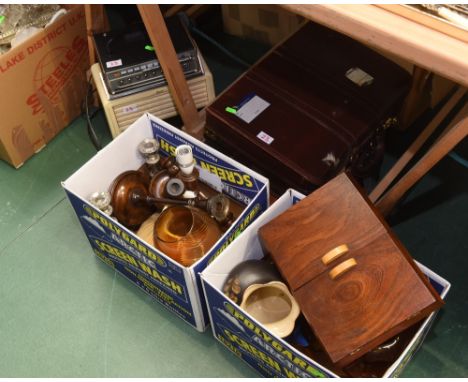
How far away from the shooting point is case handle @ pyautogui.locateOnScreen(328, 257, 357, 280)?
1.03 metres

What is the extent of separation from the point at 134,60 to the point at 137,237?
635 millimetres

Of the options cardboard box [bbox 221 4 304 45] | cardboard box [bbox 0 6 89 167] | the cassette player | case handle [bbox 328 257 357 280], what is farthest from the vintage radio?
case handle [bbox 328 257 357 280]

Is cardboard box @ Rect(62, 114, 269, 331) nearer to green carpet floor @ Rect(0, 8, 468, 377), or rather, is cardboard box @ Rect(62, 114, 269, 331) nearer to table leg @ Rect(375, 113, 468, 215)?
green carpet floor @ Rect(0, 8, 468, 377)

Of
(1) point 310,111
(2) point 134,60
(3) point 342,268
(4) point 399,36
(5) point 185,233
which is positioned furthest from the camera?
(2) point 134,60

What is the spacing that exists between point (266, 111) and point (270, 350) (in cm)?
63

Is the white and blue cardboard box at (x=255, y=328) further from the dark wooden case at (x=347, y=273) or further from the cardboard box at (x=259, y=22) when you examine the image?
the cardboard box at (x=259, y=22)

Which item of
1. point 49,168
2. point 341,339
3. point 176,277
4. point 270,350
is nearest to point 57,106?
point 49,168

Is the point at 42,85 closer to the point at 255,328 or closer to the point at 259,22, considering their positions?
the point at 259,22

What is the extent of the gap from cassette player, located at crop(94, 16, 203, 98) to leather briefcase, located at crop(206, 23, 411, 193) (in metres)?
0.22

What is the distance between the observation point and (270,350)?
1114mm

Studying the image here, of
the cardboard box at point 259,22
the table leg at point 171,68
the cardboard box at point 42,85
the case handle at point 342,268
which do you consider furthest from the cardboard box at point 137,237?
the cardboard box at point 259,22

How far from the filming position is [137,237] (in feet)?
3.89

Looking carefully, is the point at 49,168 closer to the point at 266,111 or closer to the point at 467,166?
the point at 266,111

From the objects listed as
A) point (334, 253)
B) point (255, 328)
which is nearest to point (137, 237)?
point (255, 328)
